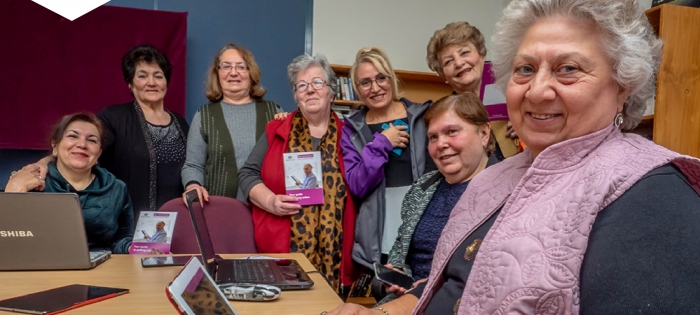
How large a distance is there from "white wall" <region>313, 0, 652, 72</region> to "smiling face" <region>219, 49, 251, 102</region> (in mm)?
1655

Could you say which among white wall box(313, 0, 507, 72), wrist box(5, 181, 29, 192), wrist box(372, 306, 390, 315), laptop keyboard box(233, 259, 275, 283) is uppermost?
white wall box(313, 0, 507, 72)

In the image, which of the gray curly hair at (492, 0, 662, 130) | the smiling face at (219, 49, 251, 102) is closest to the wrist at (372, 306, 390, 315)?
the gray curly hair at (492, 0, 662, 130)

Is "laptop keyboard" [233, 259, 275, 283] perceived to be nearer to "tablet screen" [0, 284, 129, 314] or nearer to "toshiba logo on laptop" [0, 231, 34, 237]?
"tablet screen" [0, 284, 129, 314]

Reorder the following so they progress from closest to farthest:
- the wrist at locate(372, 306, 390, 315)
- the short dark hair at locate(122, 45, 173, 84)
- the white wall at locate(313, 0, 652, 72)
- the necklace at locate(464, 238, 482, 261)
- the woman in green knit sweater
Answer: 1. the necklace at locate(464, 238, 482, 261)
2. the wrist at locate(372, 306, 390, 315)
3. the woman in green knit sweater
4. the short dark hair at locate(122, 45, 173, 84)
5. the white wall at locate(313, 0, 652, 72)

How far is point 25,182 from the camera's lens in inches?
82.4

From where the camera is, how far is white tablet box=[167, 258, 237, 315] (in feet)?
2.98

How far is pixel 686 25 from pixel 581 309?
2.01m

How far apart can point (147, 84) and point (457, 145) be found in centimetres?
197

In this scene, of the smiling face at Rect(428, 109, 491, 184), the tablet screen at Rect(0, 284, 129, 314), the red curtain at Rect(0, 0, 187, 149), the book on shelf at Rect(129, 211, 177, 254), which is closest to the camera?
the tablet screen at Rect(0, 284, 129, 314)

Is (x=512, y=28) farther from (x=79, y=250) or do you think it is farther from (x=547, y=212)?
(x=79, y=250)

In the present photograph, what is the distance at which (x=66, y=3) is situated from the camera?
2.89 m

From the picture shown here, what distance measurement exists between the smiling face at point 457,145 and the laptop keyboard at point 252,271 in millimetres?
780

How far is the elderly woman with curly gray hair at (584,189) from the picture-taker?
0.75 meters

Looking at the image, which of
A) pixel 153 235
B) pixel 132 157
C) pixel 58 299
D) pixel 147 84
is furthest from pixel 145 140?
pixel 58 299
